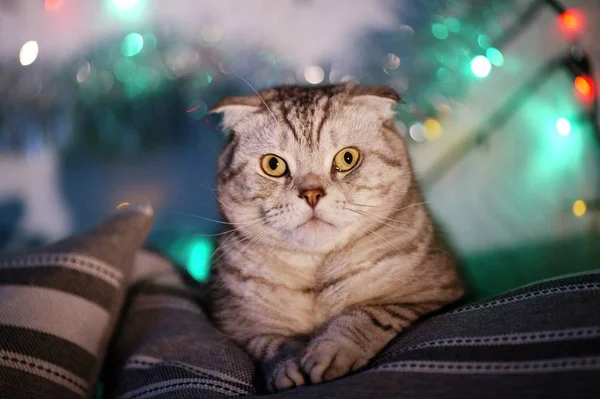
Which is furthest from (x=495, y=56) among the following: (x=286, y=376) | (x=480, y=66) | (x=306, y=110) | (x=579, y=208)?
(x=286, y=376)

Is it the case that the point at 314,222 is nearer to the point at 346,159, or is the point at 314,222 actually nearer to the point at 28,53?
the point at 346,159

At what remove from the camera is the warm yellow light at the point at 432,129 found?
71.2 inches

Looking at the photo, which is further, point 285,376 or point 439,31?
point 439,31

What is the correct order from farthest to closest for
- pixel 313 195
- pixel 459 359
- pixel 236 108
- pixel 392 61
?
pixel 392 61 → pixel 236 108 → pixel 313 195 → pixel 459 359

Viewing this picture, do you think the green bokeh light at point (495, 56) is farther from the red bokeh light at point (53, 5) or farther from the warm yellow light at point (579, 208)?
the red bokeh light at point (53, 5)

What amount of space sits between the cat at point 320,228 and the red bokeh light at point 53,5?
99cm

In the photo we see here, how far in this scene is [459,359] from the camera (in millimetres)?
744

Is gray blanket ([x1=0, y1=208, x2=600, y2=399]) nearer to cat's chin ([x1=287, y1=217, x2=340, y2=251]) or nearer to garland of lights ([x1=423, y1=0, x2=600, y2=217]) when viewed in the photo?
cat's chin ([x1=287, y1=217, x2=340, y2=251])

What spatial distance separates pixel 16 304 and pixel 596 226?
1671 mm

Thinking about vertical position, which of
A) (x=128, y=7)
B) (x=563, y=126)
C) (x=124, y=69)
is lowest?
(x=563, y=126)

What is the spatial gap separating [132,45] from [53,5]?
0.36m

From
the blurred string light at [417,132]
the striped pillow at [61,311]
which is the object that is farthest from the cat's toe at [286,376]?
the blurred string light at [417,132]

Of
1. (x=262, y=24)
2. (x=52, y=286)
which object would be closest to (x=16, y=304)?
(x=52, y=286)

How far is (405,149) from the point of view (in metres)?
1.21
